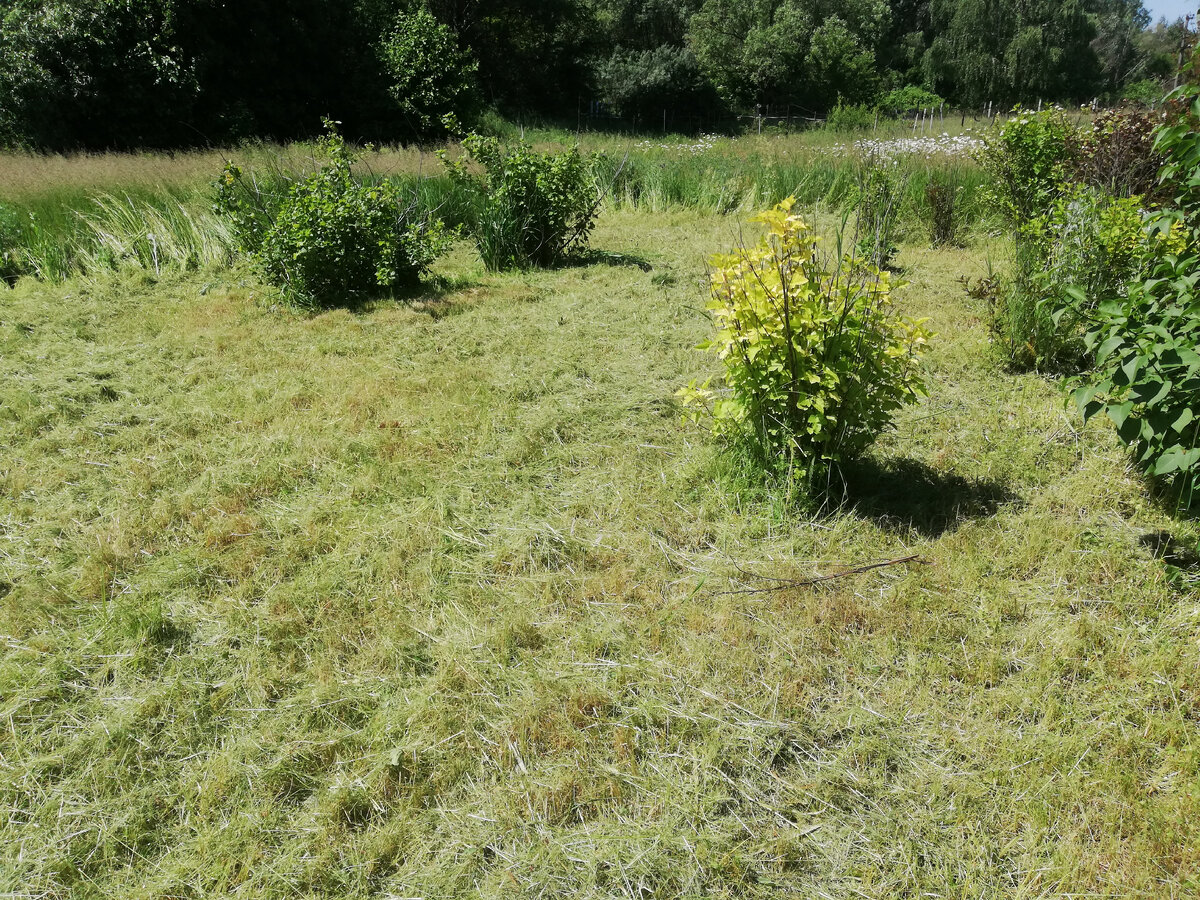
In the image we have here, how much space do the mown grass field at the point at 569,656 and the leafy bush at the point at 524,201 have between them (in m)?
3.31

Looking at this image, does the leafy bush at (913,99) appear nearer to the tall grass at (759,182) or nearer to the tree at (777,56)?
the tree at (777,56)

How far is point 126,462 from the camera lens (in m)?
3.57

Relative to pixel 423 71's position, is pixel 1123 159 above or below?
below

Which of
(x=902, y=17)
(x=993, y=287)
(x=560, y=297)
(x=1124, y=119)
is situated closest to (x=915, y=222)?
(x=1124, y=119)

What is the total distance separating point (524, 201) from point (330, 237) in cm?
201

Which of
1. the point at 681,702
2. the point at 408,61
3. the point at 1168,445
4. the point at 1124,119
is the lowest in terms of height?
the point at 681,702

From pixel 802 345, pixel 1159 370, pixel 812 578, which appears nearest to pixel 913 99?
pixel 1159 370

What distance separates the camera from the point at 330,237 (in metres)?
5.79

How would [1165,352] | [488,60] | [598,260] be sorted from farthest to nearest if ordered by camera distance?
[488,60], [598,260], [1165,352]

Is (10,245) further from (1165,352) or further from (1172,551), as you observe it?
(1172,551)

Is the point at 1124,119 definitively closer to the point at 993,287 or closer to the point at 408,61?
the point at 993,287

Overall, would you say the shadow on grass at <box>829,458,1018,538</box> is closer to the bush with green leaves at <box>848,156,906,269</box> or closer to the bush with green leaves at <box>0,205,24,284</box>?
the bush with green leaves at <box>848,156,906,269</box>

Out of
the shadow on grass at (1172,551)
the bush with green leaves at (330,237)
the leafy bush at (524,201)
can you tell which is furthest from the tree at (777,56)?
the shadow on grass at (1172,551)

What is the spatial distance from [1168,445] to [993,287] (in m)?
3.43
